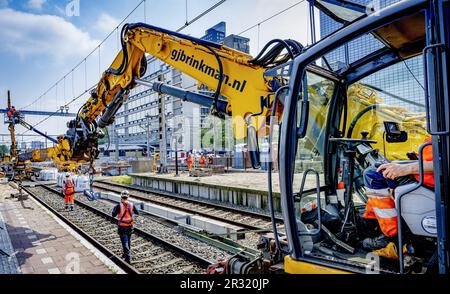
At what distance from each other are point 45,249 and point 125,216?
2.11m

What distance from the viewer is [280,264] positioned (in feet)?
9.93

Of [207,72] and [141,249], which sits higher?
[207,72]

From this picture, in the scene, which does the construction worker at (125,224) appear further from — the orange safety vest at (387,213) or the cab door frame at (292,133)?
the orange safety vest at (387,213)

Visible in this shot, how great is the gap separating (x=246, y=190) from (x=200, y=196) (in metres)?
3.28

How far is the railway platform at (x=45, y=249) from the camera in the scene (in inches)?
221

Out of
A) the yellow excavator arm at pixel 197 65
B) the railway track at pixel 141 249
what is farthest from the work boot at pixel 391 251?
the railway track at pixel 141 249

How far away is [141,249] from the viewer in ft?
21.8

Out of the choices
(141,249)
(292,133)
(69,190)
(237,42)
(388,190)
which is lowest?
(141,249)

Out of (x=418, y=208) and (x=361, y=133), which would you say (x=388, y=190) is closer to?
(x=418, y=208)

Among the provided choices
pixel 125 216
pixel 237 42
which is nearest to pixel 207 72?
pixel 125 216

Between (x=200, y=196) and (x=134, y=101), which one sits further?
(x=134, y=101)
